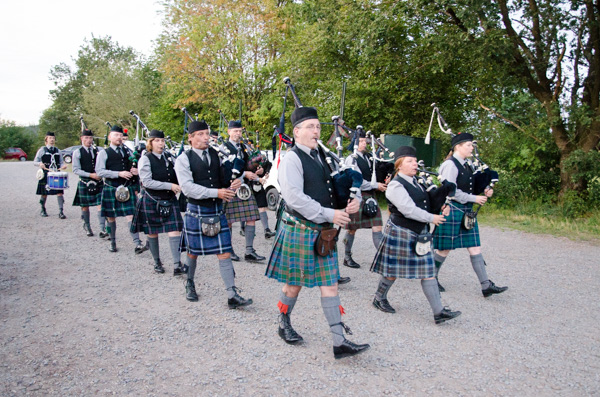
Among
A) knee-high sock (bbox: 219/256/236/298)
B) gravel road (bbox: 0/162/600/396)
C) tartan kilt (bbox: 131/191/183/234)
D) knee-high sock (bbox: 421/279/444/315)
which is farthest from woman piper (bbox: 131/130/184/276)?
knee-high sock (bbox: 421/279/444/315)

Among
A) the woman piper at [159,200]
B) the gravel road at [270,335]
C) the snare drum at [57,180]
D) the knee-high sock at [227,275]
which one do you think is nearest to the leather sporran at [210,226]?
the knee-high sock at [227,275]

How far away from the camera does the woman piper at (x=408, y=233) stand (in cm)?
350

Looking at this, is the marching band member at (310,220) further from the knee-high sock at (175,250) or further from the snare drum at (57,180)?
the snare drum at (57,180)

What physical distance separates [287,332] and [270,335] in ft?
0.70

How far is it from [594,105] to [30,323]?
33.1 feet

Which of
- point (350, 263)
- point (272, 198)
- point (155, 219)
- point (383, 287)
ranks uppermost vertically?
point (155, 219)

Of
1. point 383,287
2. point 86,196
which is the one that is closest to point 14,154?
point 86,196

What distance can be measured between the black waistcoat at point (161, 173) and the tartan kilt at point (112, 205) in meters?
1.40

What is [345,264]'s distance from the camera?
548cm

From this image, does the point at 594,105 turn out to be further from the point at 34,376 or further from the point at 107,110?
the point at 107,110

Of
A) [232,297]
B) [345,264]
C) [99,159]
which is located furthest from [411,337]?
[99,159]

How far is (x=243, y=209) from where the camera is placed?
221 inches

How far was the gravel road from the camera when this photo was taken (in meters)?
2.65

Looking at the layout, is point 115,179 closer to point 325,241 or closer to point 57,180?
point 57,180
